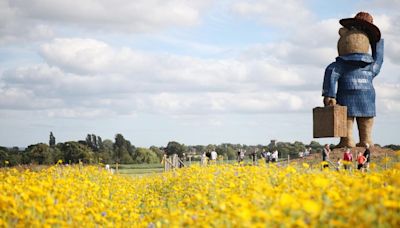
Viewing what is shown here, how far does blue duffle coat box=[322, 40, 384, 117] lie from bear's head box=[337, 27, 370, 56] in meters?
0.23

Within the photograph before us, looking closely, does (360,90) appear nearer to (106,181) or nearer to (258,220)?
(106,181)

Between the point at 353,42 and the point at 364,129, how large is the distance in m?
3.91

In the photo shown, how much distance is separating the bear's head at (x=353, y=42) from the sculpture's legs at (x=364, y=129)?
119 inches

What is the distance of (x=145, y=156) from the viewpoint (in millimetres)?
48281

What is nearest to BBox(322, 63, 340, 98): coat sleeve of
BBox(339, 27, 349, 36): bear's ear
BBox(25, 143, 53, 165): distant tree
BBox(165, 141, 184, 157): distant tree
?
BBox(339, 27, 349, 36): bear's ear

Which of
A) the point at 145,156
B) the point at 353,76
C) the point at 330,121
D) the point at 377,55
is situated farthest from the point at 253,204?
the point at 145,156

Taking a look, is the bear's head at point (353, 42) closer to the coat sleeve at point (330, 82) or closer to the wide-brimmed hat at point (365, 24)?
the wide-brimmed hat at point (365, 24)

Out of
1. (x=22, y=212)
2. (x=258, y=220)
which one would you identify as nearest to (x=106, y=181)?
(x=22, y=212)

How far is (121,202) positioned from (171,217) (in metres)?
5.25

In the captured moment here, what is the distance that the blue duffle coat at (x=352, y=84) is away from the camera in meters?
23.1

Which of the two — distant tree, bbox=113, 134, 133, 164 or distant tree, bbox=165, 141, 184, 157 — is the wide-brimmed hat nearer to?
distant tree, bbox=113, 134, 133, 164

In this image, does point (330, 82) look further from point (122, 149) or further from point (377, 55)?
point (122, 149)

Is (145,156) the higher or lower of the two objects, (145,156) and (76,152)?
the lower

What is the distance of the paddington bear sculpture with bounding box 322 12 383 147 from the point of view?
23.1m
